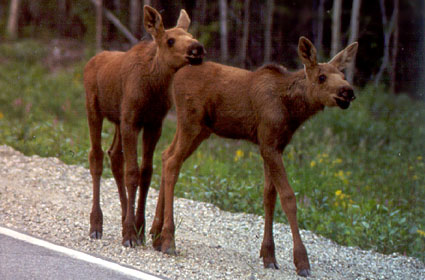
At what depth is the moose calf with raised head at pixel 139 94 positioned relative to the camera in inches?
259

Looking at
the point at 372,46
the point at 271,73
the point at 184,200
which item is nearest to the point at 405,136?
the point at 372,46

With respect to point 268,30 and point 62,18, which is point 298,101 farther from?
point 62,18

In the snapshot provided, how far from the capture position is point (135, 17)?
476 inches

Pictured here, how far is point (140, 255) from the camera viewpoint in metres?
6.44

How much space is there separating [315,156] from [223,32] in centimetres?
302

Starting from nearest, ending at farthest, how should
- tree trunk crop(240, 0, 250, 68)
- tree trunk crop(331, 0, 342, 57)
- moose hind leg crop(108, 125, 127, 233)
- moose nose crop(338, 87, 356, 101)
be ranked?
1. moose nose crop(338, 87, 356, 101)
2. moose hind leg crop(108, 125, 127, 233)
3. tree trunk crop(240, 0, 250, 68)
4. tree trunk crop(331, 0, 342, 57)

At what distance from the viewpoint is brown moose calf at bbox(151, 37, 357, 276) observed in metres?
6.30

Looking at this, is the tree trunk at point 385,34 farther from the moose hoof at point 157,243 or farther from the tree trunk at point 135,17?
the moose hoof at point 157,243

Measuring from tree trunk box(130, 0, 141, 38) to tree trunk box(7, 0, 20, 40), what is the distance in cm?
253

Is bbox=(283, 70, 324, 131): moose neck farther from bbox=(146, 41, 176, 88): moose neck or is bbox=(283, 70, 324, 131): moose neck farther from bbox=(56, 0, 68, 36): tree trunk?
bbox=(56, 0, 68, 36): tree trunk

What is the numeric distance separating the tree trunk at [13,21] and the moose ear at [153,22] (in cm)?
749

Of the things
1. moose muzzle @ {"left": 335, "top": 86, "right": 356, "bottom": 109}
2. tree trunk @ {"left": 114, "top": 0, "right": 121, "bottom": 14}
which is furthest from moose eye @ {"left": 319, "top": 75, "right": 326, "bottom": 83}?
tree trunk @ {"left": 114, "top": 0, "right": 121, "bottom": 14}

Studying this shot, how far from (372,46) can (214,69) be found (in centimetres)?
680

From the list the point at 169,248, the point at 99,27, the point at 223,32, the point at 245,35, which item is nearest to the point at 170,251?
the point at 169,248
